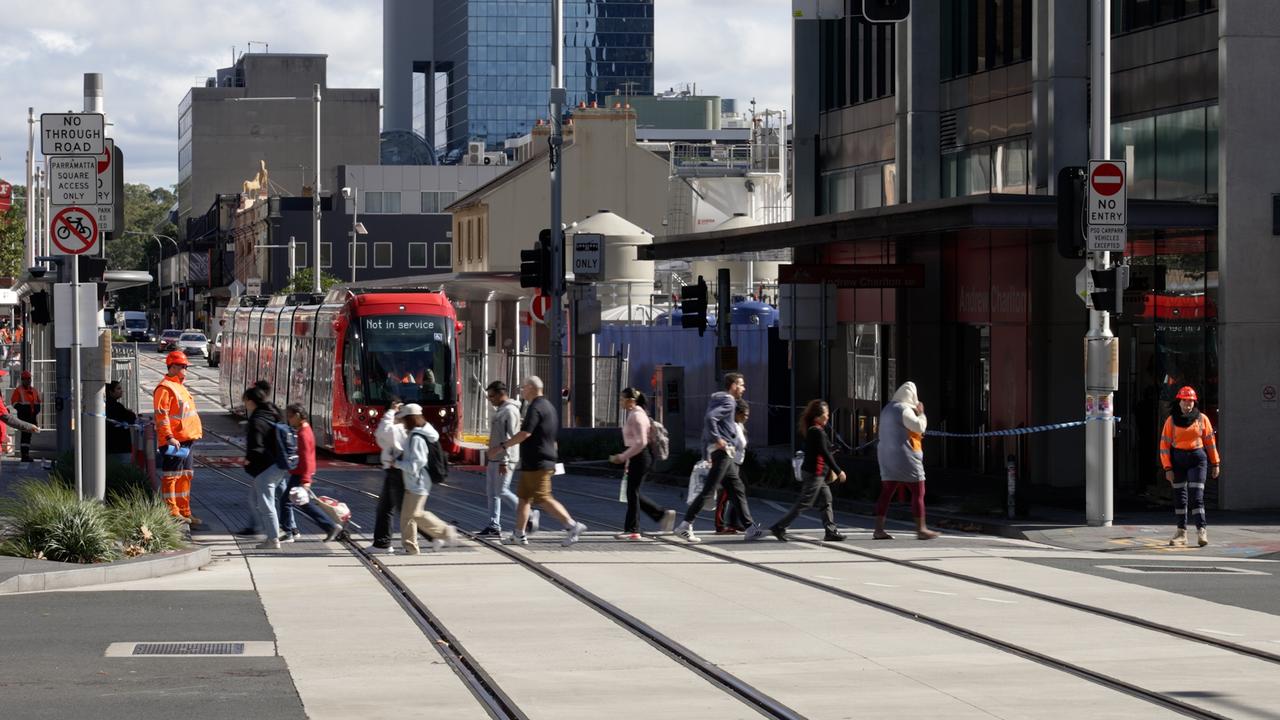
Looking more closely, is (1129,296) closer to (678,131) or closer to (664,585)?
(664,585)

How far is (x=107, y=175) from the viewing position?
744 inches

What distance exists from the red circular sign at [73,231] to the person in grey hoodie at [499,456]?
4.29m

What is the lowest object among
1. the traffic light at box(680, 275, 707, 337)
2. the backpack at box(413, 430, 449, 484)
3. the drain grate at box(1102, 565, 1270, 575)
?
the drain grate at box(1102, 565, 1270, 575)

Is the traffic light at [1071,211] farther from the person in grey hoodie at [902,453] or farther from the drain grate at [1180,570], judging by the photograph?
the drain grate at [1180,570]

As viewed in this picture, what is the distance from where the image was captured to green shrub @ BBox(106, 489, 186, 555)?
16.4m

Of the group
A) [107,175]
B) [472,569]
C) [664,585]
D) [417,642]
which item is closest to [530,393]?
[472,569]

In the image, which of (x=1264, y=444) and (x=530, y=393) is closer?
(x=530, y=393)

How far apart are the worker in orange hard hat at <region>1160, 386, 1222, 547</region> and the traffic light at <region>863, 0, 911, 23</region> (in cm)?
670

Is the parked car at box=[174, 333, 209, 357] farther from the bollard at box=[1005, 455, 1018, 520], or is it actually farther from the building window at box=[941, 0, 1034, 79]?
the bollard at box=[1005, 455, 1018, 520]

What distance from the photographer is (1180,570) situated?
56.4 ft

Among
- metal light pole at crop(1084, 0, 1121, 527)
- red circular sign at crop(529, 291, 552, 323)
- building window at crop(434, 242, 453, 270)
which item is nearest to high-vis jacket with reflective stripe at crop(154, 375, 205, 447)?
metal light pole at crop(1084, 0, 1121, 527)

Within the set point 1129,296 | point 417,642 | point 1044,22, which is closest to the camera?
point 417,642

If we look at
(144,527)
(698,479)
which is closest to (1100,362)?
(698,479)

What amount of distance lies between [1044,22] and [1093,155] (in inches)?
276
